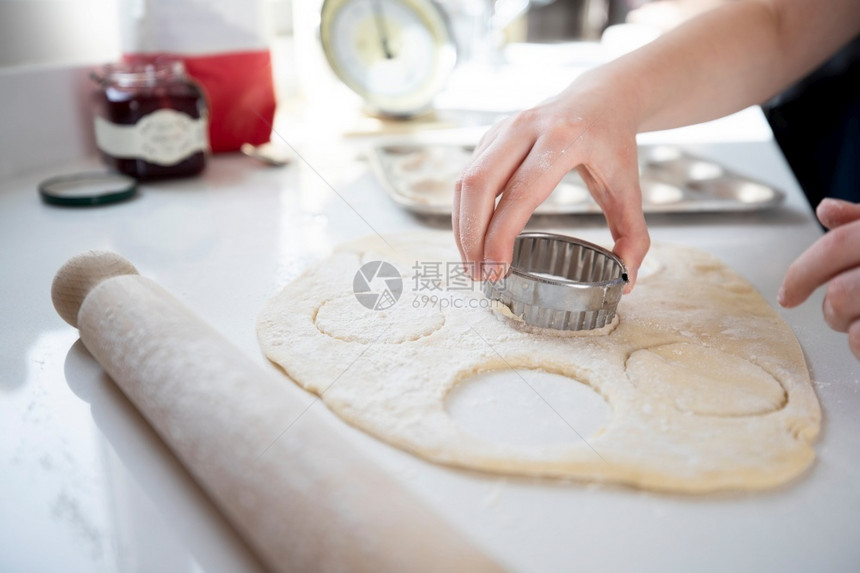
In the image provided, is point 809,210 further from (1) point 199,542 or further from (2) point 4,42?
(2) point 4,42

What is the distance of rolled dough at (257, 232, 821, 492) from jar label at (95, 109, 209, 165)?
482 millimetres

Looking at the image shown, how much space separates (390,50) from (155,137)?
66 centimetres

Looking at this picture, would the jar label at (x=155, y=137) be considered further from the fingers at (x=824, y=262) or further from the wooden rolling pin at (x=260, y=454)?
the fingers at (x=824, y=262)

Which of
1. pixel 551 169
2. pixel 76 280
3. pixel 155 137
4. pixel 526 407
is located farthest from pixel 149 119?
pixel 526 407

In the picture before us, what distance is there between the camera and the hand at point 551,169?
2.42 feet

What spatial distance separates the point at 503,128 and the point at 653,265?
0.34m

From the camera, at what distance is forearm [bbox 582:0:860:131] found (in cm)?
93

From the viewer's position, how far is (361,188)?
1.28 m

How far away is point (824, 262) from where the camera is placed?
0.63m

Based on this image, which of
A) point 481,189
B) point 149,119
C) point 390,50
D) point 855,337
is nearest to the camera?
point 855,337

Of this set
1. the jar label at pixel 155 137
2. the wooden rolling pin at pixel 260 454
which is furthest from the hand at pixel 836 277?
the jar label at pixel 155 137

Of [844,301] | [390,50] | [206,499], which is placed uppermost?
[390,50]

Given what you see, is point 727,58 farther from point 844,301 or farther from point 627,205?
point 844,301

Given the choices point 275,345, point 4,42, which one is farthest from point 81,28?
point 275,345
